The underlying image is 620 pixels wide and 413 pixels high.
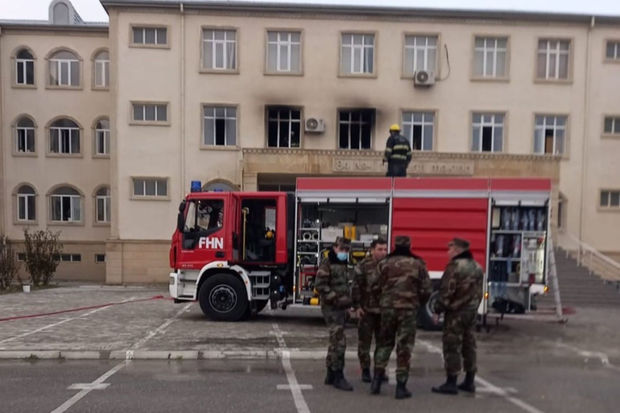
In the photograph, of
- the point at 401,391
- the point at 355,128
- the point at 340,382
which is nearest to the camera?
the point at 401,391

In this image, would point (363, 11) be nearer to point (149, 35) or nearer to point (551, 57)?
point (551, 57)

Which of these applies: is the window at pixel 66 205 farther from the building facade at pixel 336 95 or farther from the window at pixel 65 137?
the building facade at pixel 336 95

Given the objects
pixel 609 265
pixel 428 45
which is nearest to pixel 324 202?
pixel 428 45

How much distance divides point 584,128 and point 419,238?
13.7 m

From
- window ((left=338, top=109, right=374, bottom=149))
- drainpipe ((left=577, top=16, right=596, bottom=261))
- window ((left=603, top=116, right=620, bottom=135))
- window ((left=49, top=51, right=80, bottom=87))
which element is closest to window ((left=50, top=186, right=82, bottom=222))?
window ((left=49, top=51, right=80, bottom=87))

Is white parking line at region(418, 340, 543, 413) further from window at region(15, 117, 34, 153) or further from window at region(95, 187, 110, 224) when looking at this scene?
window at region(15, 117, 34, 153)

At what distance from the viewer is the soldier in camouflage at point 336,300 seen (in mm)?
5531

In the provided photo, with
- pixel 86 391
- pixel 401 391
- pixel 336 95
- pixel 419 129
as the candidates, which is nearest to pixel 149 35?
pixel 336 95

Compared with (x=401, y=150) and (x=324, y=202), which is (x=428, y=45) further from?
(x=324, y=202)

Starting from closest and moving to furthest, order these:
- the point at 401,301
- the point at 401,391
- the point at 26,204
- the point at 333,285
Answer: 1. the point at 401,301
2. the point at 401,391
3. the point at 333,285
4. the point at 26,204

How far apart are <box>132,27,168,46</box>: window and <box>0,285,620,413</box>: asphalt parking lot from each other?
11.6 meters

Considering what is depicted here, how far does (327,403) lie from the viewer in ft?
17.0

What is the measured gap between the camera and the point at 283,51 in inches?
735

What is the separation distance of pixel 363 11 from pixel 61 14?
14855mm
